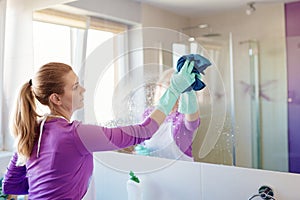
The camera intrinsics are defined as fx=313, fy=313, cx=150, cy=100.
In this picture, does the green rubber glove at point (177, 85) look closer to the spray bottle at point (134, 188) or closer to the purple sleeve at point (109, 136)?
the purple sleeve at point (109, 136)

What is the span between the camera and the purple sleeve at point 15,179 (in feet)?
3.93

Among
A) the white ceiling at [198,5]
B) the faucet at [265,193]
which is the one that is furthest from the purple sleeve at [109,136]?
the white ceiling at [198,5]

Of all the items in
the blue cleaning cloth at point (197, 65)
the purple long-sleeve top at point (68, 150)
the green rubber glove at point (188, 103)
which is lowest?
the purple long-sleeve top at point (68, 150)

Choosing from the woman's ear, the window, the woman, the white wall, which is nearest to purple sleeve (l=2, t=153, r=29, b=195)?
the woman

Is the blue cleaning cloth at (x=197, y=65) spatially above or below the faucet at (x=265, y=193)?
above

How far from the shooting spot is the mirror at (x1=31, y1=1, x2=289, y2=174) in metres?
1.24

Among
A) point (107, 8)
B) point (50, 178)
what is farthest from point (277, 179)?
point (107, 8)

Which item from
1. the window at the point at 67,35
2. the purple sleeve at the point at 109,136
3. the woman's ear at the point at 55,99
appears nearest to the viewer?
the purple sleeve at the point at 109,136

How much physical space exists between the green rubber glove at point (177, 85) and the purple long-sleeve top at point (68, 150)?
70mm

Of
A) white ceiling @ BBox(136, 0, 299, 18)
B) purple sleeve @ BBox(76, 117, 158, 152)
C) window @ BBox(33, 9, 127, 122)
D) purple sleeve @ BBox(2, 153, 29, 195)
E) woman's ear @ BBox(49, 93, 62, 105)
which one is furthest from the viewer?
window @ BBox(33, 9, 127, 122)

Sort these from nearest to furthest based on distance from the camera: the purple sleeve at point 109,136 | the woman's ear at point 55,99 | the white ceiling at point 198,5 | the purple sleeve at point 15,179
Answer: the purple sleeve at point 109,136 → the woman's ear at point 55,99 → the purple sleeve at point 15,179 → the white ceiling at point 198,5

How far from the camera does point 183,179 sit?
4.37ft

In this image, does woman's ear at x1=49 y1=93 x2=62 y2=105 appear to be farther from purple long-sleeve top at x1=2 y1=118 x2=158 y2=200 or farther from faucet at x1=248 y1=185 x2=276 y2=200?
faucet at x1=248 y1=185 x2=276 y2=200

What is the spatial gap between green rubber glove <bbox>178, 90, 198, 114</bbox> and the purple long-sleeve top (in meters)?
0.14
